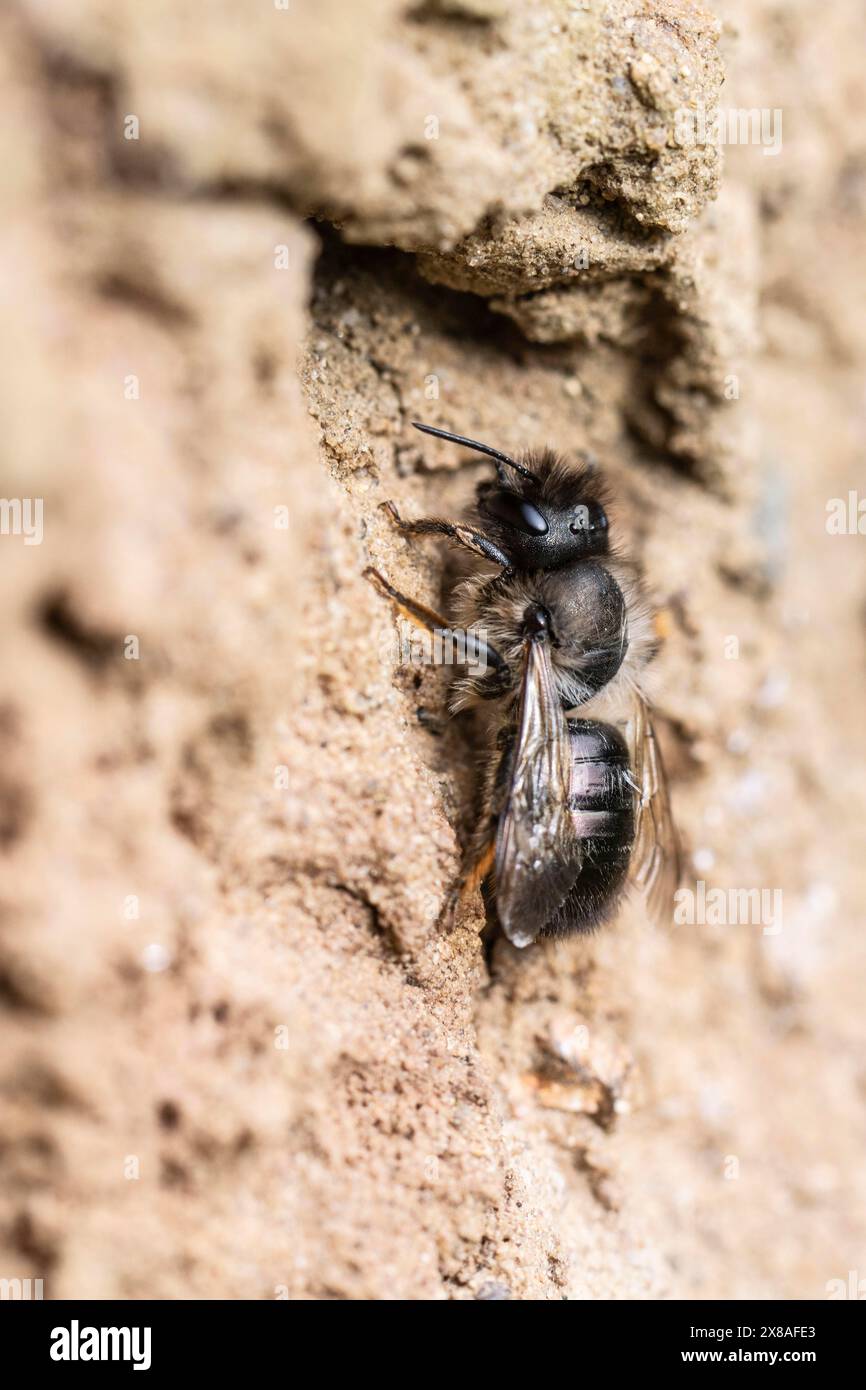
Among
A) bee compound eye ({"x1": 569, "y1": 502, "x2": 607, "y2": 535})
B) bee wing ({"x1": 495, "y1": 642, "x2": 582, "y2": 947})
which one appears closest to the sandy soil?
bee wing ({"x1": 495, "y1": 642, "x2": 582, "y2": 947})

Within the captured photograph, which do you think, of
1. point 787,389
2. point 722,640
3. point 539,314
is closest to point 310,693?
point 539,314

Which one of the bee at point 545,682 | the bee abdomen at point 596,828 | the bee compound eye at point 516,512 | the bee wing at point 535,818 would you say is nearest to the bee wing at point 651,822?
the bee at point 545,682

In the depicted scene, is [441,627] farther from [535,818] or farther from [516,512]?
[535,818]

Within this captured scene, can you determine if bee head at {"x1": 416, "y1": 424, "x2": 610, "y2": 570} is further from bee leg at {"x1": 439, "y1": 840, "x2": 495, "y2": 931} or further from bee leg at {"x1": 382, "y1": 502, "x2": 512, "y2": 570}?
bee leg at {"x1": 439, "y1": 840, "x2": 495, "y2": 931}

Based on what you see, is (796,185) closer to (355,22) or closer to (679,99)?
(679,99)

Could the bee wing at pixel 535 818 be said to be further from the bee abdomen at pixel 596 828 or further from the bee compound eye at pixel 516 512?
the bee compound eye at pixel 516 512

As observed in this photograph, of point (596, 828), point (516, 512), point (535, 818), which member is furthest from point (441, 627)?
point (596, 828)
